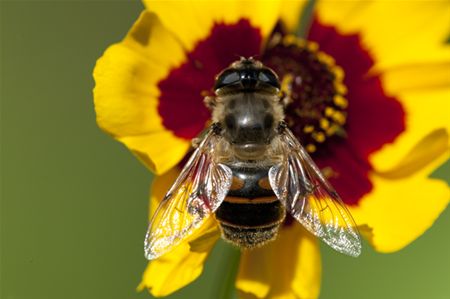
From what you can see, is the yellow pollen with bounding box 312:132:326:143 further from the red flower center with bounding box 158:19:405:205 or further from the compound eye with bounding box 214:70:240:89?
the compound eye with bounding box 214:70:240:89

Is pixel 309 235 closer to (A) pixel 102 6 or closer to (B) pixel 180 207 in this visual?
(B) pixel 180 207

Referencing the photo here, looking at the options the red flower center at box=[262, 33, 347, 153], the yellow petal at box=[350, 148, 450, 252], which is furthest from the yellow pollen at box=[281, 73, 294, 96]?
the yellow petal at box=[350, 148, 450, 252]

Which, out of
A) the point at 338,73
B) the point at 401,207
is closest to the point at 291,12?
the point at 338,73

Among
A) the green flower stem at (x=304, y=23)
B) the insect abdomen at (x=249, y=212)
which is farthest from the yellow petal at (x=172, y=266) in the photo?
the green flower stem at (x=304, y=23)

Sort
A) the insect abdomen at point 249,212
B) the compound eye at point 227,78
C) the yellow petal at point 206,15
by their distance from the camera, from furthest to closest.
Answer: the yellow petal at point 206,15 < the compound eye at point 227,78 < the insect abdomen at point 249,212

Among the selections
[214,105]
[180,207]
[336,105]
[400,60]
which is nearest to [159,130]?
[214,105]

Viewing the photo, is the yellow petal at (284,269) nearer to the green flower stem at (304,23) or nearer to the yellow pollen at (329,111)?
the yellow pollen at (329,111)
